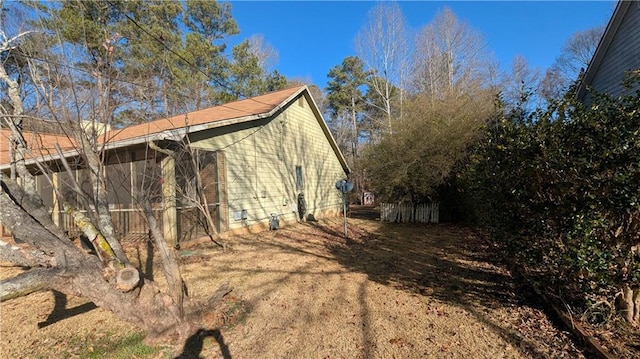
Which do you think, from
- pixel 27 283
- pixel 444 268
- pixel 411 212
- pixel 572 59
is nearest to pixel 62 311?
pixel 27 283

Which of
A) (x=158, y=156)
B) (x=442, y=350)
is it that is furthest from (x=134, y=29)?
(x=442, y=350)

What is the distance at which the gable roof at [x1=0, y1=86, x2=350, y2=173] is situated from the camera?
21.3ft

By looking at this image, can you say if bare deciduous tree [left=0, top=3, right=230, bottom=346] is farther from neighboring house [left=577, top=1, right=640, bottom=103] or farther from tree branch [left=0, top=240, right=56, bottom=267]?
neighboring house [left=577, top=1, right=640, bottom=103]

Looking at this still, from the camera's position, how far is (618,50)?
8.82 m

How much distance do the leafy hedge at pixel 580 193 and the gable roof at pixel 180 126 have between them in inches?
226

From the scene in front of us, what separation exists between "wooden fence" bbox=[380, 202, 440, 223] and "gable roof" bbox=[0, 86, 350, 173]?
4851 millimetres

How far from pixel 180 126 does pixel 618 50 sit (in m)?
12.4

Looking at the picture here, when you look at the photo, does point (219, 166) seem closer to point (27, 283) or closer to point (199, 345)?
point (199, 345)

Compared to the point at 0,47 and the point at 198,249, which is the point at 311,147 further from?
the point at 0,47

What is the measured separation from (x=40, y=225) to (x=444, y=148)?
1199 cm

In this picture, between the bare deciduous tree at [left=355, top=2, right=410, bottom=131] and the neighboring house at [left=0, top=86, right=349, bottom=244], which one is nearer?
the neighboring house at [left=0, top=86, right=349, bottom=244]

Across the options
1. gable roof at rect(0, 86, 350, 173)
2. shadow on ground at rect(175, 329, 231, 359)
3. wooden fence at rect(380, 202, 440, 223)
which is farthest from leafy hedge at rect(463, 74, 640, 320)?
wooden fence at rect(380, 202, 440, 223)

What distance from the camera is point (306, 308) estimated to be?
4.38m

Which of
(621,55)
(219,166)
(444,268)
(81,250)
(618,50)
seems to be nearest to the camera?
(81,250)
